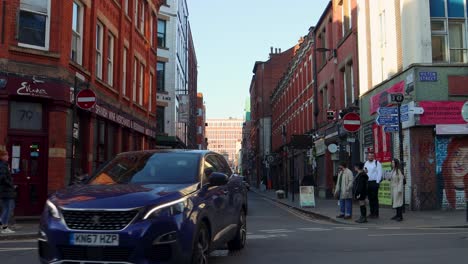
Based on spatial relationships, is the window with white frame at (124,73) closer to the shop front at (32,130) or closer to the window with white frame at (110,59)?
the window with white frame at (110,59)

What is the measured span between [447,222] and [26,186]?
12.2m

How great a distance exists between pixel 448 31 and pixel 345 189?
8.13 metres

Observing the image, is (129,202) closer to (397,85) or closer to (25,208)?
(25,208)

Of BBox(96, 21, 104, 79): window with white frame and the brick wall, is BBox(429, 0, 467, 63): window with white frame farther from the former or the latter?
BBox(96, 21, 104, 79): window with white frame

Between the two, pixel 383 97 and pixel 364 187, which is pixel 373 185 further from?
pixel 383 97

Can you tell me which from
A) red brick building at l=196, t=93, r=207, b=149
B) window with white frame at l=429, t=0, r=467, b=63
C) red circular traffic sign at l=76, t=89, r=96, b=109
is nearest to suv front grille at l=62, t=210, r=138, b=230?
red circular traffic sign at l=76, t=89, r=96, b=109

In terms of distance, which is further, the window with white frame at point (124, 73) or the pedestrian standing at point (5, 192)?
the window with white frame at point (124, 73)

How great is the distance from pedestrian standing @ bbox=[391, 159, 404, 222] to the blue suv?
9.31 meters

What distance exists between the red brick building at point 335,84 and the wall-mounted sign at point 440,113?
5856mm

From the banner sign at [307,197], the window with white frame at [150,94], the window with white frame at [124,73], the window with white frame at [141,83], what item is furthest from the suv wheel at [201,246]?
the window with white frame at [150,94]

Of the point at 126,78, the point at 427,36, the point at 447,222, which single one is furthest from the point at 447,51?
the point at 126,78

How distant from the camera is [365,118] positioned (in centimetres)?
2481

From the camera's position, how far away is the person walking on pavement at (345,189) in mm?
15656

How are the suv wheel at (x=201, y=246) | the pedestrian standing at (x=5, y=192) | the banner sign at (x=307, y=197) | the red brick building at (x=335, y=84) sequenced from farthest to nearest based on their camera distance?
1. the red brick building at (x=335, y=84)
2. the banner sign at (x=307, y=197)
3. the pedestrian standing at (x=5, y=192)
4. the suv wheel at (x=201, y=246)
